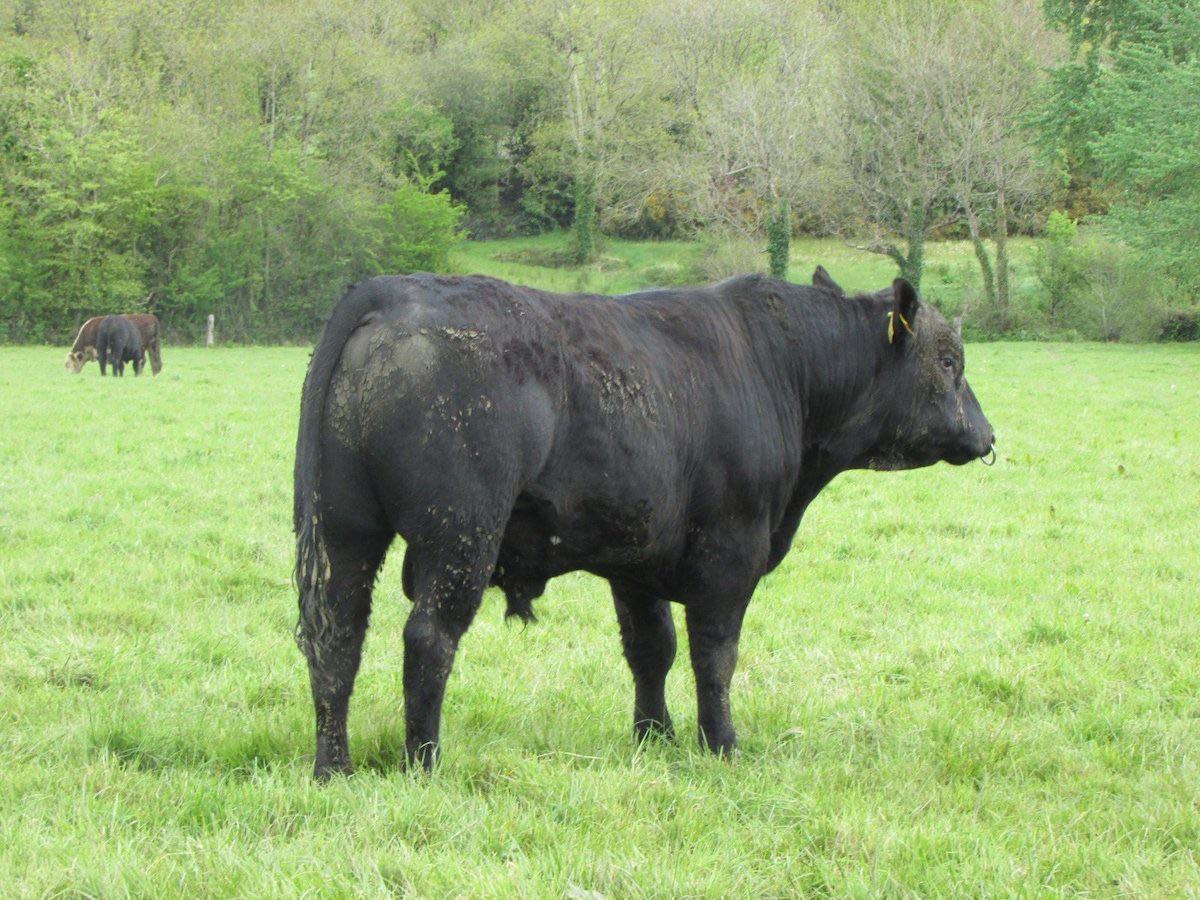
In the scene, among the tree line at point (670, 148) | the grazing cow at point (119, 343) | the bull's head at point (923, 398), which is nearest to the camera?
the bull's head at point (923, 398)

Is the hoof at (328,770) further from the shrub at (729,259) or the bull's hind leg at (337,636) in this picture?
the shrub at (729,259)

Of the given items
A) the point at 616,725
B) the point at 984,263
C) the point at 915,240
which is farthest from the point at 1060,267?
the point at 616,725

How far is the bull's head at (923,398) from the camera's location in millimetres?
5406

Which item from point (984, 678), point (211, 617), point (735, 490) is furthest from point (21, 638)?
point (984, 678)

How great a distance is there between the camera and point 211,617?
6.64m

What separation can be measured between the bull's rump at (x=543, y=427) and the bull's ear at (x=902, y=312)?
34.5 inches

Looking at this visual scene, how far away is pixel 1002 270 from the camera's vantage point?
45.2m

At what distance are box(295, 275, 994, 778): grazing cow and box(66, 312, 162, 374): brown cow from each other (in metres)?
25.9

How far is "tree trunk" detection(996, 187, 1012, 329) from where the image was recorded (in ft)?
146

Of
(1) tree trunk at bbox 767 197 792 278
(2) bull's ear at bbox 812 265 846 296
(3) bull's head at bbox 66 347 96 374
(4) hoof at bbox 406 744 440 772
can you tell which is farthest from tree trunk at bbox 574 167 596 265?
(4) hoof at bbox 406 744 440 772

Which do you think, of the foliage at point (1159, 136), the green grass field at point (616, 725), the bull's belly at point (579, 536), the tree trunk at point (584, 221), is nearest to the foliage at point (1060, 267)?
the foliage at point (1159, 136)

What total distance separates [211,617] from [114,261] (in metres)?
43.7

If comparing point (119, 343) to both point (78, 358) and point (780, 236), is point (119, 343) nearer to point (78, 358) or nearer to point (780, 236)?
point (78, 358)

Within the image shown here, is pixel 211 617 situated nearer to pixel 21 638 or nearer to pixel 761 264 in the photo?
pixel 21 638
